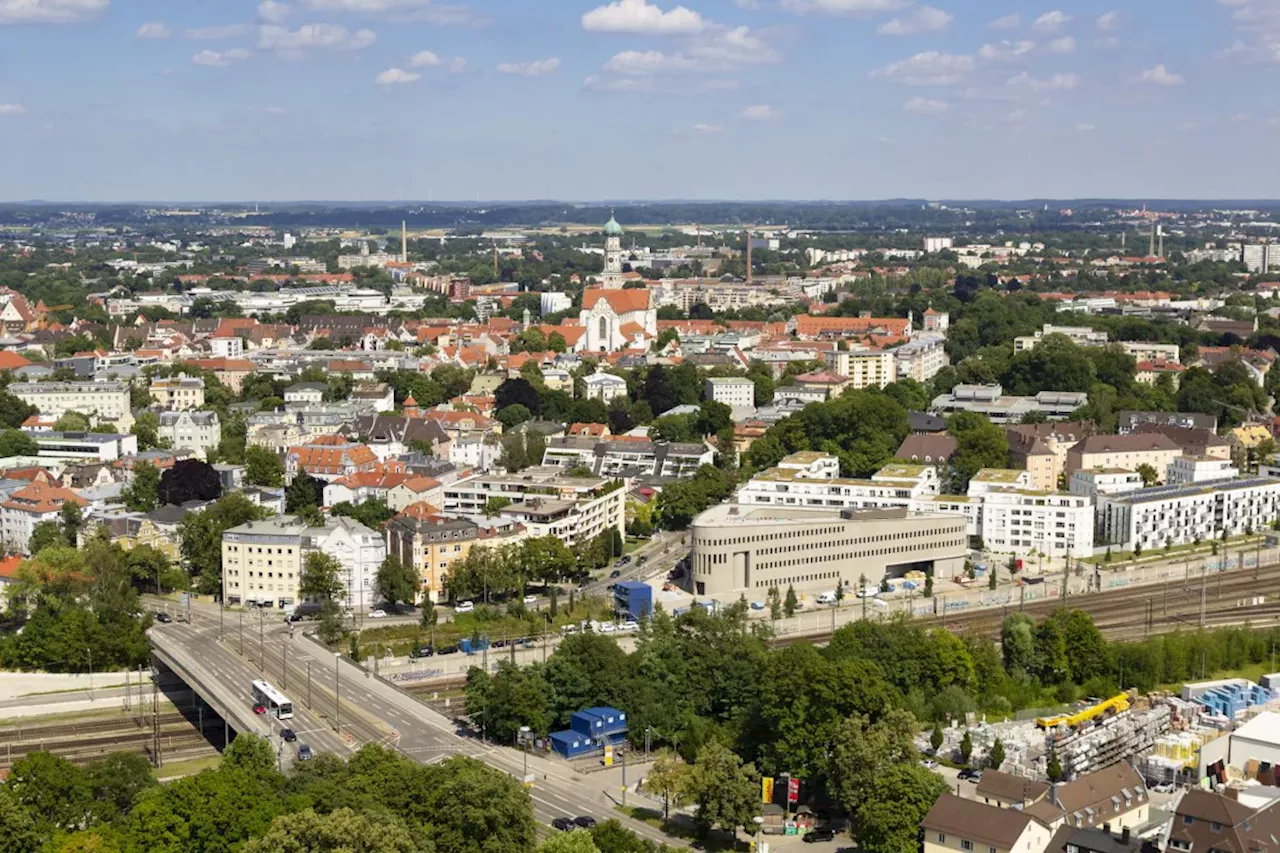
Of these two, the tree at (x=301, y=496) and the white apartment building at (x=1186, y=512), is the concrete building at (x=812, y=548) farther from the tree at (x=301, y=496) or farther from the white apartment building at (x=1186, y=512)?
the tree at (x=301, y=496)

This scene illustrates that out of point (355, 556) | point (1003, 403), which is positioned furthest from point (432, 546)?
point (1003, 403)

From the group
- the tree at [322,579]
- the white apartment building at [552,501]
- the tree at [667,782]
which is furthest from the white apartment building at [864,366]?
the tree at [667,782]

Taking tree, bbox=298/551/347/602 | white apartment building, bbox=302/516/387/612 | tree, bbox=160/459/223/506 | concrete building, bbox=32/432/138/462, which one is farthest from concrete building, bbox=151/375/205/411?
tree, bbox=298/551/347/602

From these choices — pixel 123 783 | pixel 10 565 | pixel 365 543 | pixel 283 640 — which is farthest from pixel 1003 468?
pixel 123 783

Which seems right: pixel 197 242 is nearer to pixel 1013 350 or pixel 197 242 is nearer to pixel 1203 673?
pixel 1013 350

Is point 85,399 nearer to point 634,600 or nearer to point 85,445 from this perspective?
point 85,445

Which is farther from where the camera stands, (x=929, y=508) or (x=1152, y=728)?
(x=929, y=508)
